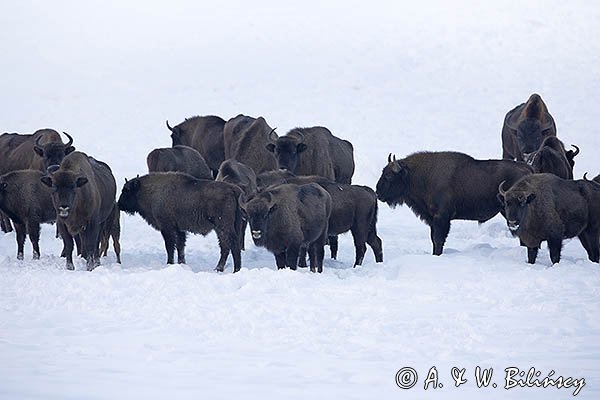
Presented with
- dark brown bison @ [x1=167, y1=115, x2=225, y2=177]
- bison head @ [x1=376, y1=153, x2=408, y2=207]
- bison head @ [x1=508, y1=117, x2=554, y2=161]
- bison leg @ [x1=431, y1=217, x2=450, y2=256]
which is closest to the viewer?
bison leg @ [x1=431, y1=217, x2=450, y2=256]

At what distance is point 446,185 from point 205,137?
671cm

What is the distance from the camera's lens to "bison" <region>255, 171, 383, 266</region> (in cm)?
1396

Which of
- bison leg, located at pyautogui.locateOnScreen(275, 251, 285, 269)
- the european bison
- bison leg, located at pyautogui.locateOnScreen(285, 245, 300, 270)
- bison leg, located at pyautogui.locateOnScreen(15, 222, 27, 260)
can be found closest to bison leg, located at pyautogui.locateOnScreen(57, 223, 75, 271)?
the european bison

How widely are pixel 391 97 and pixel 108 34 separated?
14.5 meters

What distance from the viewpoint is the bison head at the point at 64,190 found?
12.9 meters

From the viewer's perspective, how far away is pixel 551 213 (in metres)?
13.3

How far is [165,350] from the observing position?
8.14 meters

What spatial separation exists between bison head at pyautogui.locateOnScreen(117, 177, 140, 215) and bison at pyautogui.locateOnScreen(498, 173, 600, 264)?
5208 millimetres

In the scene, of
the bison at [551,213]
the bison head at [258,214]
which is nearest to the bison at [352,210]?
the bison head at [258,214]

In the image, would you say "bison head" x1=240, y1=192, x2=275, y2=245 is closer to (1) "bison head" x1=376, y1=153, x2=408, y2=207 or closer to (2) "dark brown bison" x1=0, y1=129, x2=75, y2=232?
(1) "bison head" x1=376, y1=153, x2=408, y2=207

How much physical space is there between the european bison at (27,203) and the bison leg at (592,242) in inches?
292

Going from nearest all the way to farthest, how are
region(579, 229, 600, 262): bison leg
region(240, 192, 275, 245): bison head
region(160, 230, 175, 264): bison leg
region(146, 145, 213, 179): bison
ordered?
region(240, 192, 275, 245): bison head → region(579, 229, 600, 262): bison leg → region(160, 230, 175, 264): bison leg → region(146, 145, 213, 179): bison

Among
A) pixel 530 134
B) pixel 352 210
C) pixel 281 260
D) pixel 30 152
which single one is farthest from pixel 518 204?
pixel 30 152

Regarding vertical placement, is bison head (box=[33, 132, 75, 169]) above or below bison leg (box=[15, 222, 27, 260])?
above
